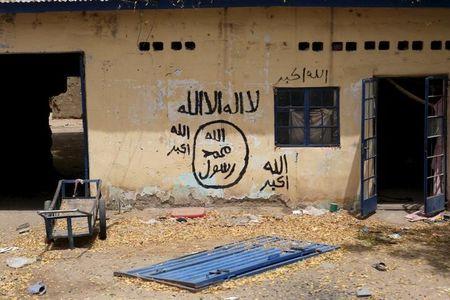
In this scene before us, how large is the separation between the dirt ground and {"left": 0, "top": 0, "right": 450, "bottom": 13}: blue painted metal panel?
371cm

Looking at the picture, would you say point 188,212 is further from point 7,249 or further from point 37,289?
point 37,289

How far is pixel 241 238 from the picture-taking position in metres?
9.76

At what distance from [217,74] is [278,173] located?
215 cm

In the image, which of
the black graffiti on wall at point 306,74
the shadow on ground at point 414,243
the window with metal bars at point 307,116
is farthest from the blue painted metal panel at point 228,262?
the black graffiti on wall at point 306,74

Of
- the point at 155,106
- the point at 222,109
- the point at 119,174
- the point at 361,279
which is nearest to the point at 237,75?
the point at 222,109

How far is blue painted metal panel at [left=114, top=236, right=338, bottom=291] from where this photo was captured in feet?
25.0

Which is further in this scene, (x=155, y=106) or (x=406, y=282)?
(x=155, y=106)

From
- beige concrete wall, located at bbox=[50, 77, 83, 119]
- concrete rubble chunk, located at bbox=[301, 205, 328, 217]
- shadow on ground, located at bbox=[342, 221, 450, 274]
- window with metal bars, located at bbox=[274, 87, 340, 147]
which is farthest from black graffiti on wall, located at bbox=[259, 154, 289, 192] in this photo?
beige concrete wall, located at bbox=[50, 77, 83, 119]

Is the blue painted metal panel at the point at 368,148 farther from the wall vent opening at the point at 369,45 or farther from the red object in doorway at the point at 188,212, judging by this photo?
the red object in doorway at the point at 188,212

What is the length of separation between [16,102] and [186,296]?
11068 millimetres

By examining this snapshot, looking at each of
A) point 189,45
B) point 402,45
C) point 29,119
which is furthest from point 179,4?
point 29,119

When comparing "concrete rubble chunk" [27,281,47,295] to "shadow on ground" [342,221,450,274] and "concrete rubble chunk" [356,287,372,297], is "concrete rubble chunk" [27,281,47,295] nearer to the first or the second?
"concrete rubble chunk" [356,287,372,297]

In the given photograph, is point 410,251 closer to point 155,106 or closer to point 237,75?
point 237,75

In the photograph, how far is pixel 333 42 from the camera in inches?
436
